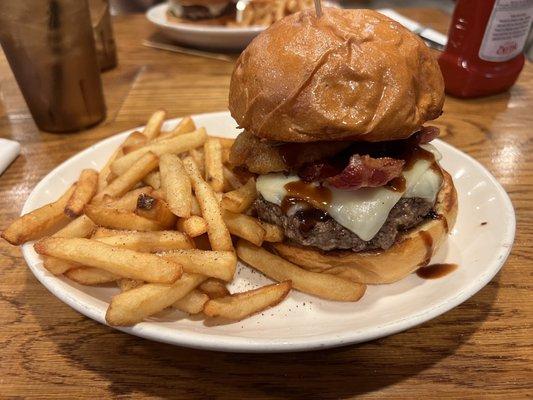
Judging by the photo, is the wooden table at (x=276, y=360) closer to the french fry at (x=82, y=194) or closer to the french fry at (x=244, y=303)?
the french fry at (x=244, y=303)

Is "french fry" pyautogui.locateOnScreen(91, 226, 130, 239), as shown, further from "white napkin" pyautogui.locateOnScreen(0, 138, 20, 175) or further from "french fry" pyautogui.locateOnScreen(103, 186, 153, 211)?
"white napkin" pyautogui.locateOnScreen(0, 138, 20, 175)

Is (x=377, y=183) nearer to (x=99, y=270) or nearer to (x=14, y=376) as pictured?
(x=99, y=270)

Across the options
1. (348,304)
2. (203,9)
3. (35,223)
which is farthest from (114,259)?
(203,9)

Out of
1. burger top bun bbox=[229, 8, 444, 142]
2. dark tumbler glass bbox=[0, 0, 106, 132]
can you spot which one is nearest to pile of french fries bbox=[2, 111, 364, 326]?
burger top bun bbox=[229, 8, 444, 142]

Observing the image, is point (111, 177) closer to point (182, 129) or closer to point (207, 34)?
point (182, 129)

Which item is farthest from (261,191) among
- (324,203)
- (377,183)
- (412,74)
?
(412,74)

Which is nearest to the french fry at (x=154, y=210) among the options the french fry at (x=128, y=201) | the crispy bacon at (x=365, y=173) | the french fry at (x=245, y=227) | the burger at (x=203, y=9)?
the french fry at (x=128, y=201)
